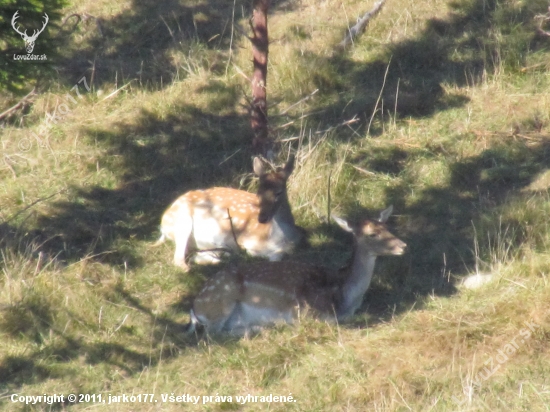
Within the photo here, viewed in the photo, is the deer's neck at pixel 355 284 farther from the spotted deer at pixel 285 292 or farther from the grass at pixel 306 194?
the grass at pixel 306 194

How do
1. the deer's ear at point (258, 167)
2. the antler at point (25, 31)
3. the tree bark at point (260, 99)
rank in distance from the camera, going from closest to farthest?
the antler at point (25, 31) → the deer's ear at point (258, 167) → the tree bark at point (260, 99)

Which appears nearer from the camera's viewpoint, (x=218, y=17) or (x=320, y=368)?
(x=320, y=368)

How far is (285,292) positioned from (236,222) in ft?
5.89

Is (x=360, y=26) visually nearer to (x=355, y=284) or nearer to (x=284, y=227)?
(x=284, y=227)

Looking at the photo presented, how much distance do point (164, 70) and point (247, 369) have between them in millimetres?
6392

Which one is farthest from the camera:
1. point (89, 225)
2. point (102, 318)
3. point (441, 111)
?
point (441, 111)

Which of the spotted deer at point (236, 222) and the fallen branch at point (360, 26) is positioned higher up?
the fallen branch at point (360, 26)

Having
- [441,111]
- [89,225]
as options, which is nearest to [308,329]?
[89,225]

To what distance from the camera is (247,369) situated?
573cm

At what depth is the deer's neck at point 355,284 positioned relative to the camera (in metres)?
6.74

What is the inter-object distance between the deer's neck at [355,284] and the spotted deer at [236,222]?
1.36 m

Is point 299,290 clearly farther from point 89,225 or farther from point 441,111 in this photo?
point 441,111

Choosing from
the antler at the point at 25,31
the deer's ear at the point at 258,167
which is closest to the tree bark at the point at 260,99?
the deer's ear at the point at 258,167

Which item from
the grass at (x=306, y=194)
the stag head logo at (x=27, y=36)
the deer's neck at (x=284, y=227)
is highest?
the stag head logo at (x=27, y=36)
